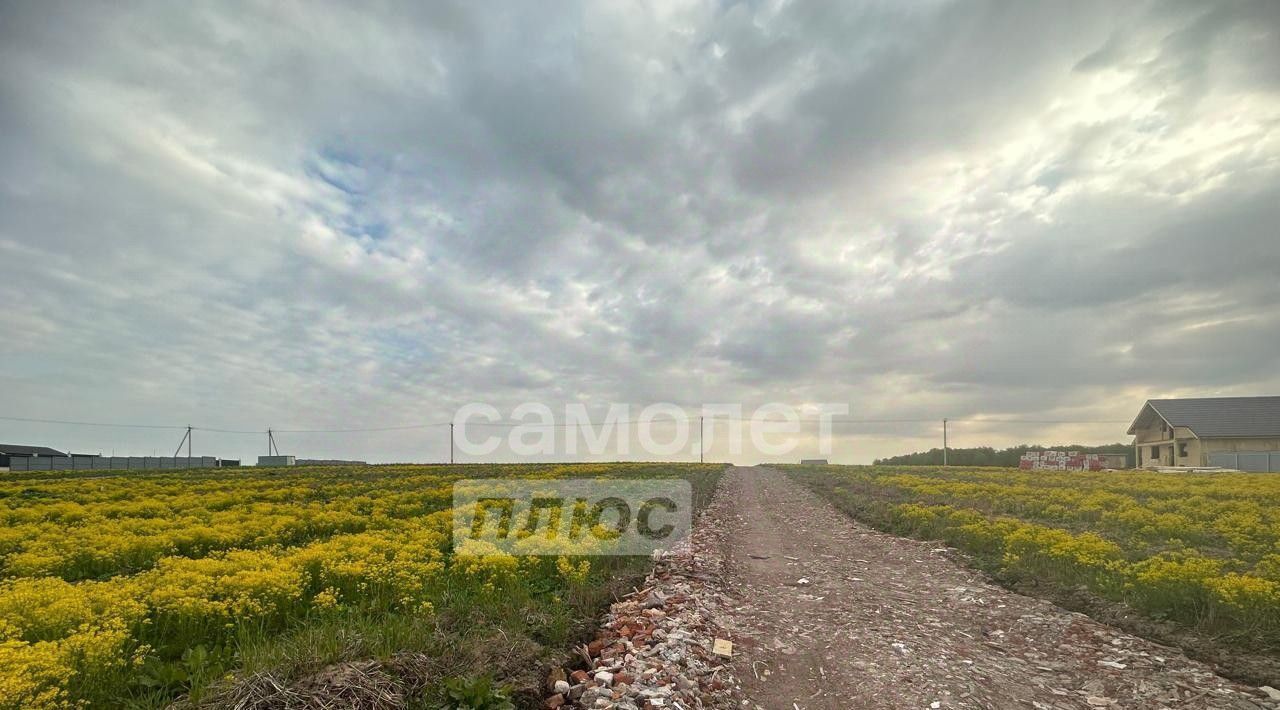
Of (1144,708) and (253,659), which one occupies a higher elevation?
(253,659)

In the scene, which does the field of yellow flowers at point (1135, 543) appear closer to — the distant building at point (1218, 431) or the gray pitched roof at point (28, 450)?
the distant building at point (1218, 431)

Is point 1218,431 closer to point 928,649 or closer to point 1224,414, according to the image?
point 1224,414

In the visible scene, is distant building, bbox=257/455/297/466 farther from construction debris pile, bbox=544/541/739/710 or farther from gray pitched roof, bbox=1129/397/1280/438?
gray pitched roof, bbox=1129/397/1280/438

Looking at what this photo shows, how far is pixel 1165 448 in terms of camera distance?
59.0 meters

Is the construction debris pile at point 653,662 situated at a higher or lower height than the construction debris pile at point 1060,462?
higher

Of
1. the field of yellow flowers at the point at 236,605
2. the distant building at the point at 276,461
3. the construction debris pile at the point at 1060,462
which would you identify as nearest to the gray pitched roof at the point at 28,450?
the distant building at the point at 276,461

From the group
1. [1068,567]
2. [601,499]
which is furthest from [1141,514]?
[601,499]

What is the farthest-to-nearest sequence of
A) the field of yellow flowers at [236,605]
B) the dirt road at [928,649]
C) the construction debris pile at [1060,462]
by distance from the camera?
the construction debris pile at [1060,462] → the dirt road at [928,649] → the field of yellow flowers at [236,605]

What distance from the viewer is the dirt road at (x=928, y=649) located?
633 centimetres

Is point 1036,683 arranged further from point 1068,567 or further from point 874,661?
point 1068,567

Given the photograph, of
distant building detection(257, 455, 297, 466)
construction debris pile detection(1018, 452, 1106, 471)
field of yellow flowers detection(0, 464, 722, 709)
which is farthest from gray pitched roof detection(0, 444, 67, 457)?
construction debris pile detection(1018, 452, 1106, 471)

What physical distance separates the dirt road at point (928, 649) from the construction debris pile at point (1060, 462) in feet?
194

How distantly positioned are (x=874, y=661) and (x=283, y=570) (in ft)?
25.2

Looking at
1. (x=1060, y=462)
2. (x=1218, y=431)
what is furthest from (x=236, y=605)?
(x=1060, y=462)
